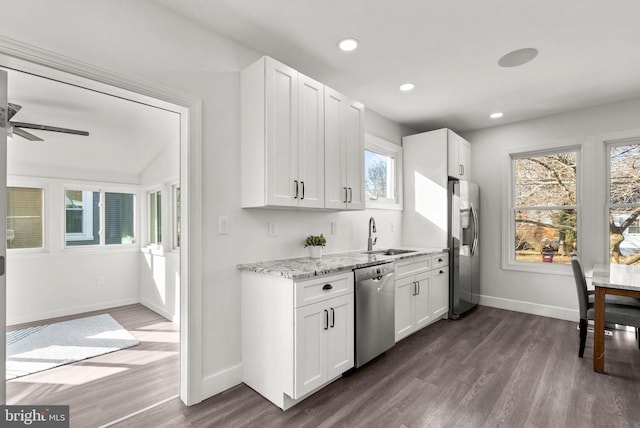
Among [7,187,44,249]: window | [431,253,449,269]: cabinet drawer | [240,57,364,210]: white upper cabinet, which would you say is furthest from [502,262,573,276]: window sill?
[7,187,44,249]: window

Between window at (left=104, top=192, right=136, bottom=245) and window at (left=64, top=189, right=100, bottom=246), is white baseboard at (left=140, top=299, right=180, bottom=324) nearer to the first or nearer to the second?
window at (left=104, top=192, right=136, bottom=245)

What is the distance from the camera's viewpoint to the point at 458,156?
432 cm

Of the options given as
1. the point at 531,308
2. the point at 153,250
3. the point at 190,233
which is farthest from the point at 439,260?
the point at 153,250

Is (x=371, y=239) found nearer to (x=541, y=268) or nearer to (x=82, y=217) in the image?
(x=541, y=268)

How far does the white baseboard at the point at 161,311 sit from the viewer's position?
411 centimetres

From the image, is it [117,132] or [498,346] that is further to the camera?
[117,132]

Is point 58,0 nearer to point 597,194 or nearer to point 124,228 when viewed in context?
point 124,228

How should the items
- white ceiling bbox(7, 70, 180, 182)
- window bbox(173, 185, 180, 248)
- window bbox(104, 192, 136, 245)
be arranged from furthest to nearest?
window bbox(104, 192, 136, 245), window bbox(173, 185, 180, 248), white ceiling bbox(7, 70, 180, 182)

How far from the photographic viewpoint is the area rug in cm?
287

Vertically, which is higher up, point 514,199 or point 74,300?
point 514,199

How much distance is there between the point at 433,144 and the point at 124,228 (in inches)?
198

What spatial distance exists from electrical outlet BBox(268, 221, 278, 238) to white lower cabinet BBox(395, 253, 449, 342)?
126cm

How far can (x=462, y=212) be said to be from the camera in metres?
4.06

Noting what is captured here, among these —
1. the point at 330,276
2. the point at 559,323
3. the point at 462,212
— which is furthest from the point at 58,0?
the point at 559,323
